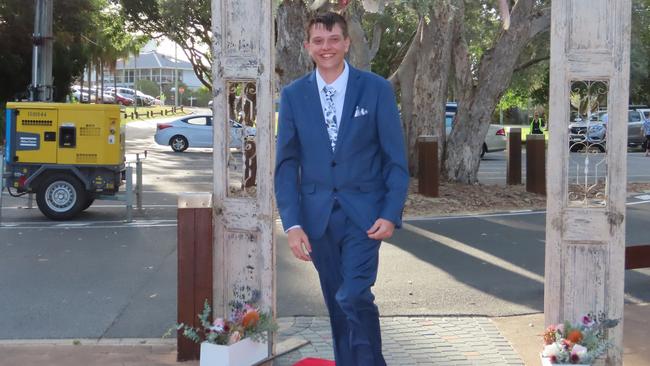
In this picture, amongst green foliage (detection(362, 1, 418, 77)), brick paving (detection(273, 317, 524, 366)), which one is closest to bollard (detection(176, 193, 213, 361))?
brick paving (detection(273, 317, 524, 366))

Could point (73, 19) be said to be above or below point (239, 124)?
above

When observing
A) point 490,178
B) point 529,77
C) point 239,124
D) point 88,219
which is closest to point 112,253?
point 88,219

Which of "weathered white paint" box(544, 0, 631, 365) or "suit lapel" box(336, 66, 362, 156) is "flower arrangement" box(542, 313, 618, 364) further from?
"suit lapel" box(336, 66, 362, 156)

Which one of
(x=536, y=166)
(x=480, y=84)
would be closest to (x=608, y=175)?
(x=480, y=84)

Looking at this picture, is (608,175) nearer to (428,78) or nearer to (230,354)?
(230,354)

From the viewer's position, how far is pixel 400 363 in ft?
17.8

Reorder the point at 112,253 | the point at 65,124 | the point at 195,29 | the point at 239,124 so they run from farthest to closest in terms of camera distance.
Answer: the point at 195,29 → the point at 65,124 → the point at 112,253 → the point at 239,124

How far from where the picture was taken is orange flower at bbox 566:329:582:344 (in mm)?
4516

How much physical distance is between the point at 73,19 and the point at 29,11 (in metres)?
2.19

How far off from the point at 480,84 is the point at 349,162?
1150 cm

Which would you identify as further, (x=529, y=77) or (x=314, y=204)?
(x=529, y=77)

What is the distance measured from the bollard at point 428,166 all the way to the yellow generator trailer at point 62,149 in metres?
4.86

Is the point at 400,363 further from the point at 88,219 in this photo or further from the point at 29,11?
the point at 29,11

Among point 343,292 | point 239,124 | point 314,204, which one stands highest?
point 239,124
